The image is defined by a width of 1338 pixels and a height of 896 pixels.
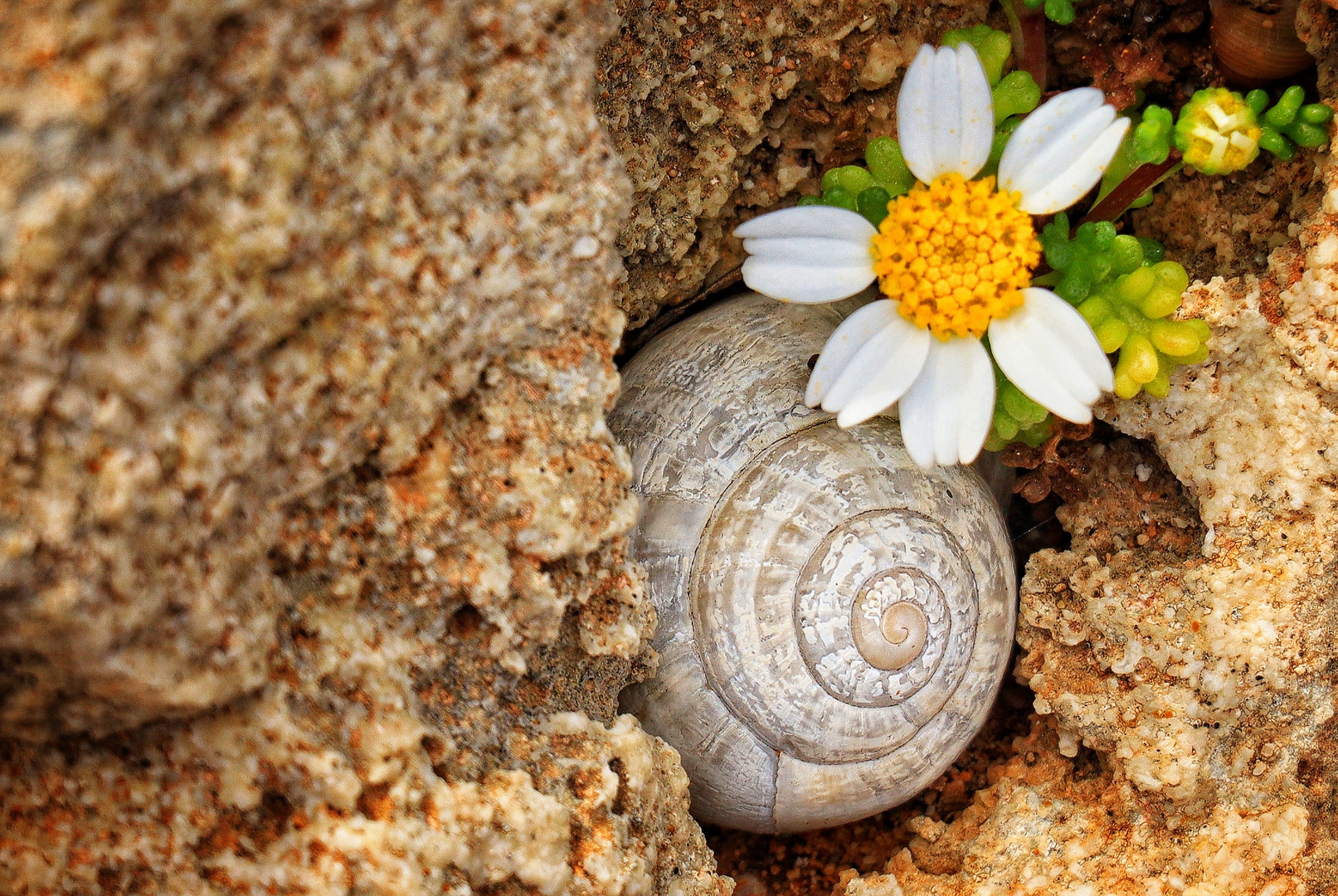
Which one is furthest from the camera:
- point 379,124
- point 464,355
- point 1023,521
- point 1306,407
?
point 1023,521

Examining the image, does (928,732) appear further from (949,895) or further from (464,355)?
(464,355)

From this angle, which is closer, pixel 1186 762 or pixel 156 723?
pixel 156 723

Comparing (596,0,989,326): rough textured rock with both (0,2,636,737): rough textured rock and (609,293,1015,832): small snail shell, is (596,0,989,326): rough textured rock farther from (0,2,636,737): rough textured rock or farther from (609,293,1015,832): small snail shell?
(0,2,636,737): rough textured rock

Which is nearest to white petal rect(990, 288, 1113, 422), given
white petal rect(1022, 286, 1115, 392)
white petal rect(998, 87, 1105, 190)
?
white petal rect(1022, 286, 1115, 392)

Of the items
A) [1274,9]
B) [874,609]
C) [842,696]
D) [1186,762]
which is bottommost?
[1186,762]

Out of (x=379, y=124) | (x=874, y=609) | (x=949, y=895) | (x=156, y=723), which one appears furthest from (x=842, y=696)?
(x=379, y=124)

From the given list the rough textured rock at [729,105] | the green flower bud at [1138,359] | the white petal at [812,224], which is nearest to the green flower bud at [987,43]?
the rough textured rock at [729,105]

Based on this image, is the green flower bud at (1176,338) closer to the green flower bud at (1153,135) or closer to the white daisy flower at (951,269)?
the white daisy flower at (951,269)
